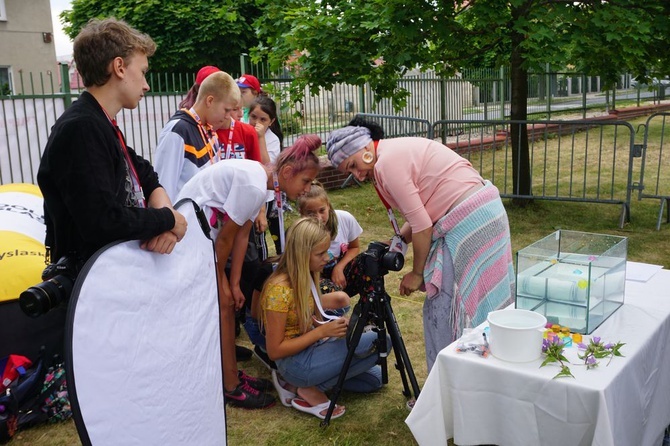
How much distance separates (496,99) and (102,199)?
14649 millimetres

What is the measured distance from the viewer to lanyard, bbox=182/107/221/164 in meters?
3.66

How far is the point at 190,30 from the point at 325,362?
16035 mm

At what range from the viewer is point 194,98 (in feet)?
13.2

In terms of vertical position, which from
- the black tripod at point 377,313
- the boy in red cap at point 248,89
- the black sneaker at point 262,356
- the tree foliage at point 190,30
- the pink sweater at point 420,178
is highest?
the tree foliage at point 190,30

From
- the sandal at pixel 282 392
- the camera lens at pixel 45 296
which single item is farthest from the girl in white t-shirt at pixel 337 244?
the camera lens at pixel 45 296

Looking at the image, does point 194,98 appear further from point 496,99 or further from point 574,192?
point 496,99

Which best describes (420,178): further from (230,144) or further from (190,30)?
(190,30)

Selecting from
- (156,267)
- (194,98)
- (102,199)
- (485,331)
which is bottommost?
(485,331)

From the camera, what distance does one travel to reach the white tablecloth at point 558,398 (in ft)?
6.78

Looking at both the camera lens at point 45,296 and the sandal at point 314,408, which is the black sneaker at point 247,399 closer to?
the sandal at point 314,408

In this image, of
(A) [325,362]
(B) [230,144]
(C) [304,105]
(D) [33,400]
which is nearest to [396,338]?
(A) [325,362]

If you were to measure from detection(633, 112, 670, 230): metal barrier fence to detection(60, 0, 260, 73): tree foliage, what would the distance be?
10288 mm

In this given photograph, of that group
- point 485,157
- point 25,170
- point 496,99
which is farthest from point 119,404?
point 496,99

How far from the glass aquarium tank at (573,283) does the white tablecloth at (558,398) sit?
3.3 inches
